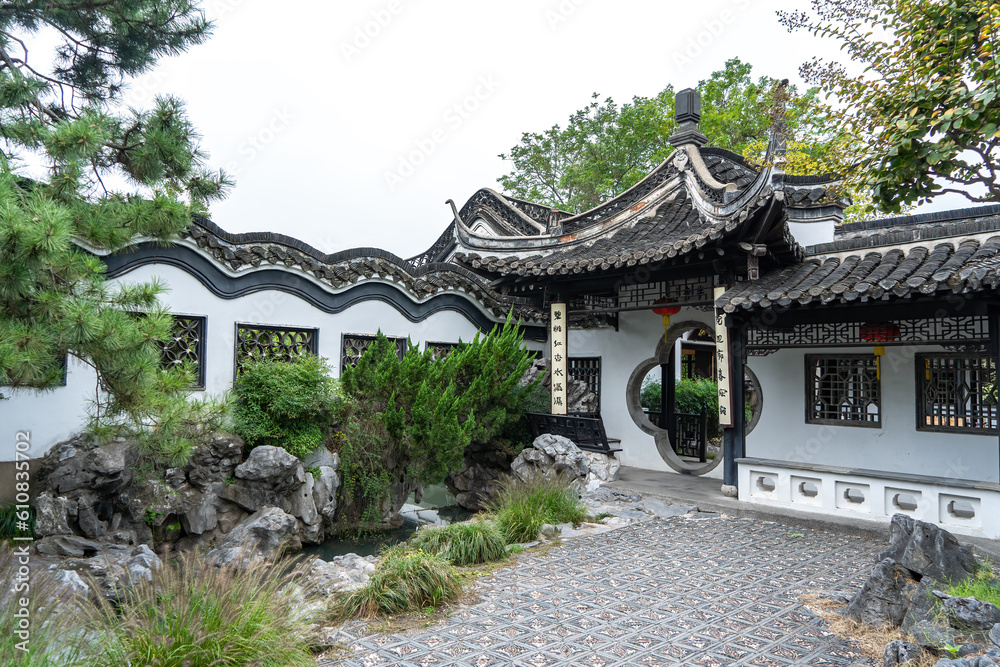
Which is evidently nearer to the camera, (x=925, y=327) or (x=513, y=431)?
(x=925, y=327)

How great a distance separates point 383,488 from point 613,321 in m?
4.33

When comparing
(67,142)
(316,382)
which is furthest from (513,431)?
(67,142)

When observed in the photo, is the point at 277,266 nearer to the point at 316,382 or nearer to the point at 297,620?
the point at 316,382

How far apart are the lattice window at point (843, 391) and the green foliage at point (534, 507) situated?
338cm

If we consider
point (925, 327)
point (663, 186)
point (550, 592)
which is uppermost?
point (663, 186)

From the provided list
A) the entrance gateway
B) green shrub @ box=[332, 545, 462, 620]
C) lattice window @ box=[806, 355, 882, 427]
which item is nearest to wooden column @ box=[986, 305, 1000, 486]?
lattice window @ box=[806, 355, 882, 427]

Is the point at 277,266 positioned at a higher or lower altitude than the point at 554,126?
lower

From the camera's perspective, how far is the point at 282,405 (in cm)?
742

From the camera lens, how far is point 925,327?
6.82m

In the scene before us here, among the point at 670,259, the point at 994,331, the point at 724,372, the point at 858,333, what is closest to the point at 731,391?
the point at 724,372

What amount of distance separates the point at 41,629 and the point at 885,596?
4223 millimetres

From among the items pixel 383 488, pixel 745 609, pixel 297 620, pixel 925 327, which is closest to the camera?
pixel 297 620

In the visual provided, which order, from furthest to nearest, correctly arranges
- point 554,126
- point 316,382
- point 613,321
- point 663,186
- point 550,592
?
1. point 554,126
2. point 613,321
3. point 663,186
4. point 316,382
5. point 550,592

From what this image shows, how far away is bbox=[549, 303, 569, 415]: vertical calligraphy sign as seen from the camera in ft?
30.7
